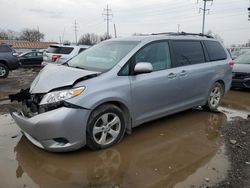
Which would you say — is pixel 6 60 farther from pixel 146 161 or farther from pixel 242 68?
pixel 146 161

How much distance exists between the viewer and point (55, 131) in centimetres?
370

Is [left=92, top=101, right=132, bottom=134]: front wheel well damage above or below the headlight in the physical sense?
below

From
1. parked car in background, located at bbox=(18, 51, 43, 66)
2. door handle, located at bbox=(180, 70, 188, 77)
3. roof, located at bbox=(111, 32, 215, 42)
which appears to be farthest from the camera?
parked car in background, located at bbox=(18, 51, 43, 66)

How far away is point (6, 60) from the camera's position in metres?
13.1

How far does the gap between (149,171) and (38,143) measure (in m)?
1.60

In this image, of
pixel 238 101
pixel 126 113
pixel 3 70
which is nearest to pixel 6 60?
pixel 3 70

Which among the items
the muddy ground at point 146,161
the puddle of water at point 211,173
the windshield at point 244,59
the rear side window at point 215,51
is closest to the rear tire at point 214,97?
the rear side window at point 215,51

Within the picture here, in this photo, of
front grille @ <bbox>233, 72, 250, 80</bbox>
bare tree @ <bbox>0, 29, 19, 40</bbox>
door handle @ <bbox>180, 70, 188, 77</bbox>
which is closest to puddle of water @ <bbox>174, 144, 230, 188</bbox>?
door handle @ <bbox>180, 70, 188, 77</bbox>

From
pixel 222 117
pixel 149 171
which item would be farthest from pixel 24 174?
pixel 222 117

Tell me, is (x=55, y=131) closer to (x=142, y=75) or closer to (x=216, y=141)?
(x=142, y=75)

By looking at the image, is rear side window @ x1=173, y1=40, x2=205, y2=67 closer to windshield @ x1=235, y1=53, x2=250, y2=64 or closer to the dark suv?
windshield @ x1=235, y1=53, x2=250, y2=64

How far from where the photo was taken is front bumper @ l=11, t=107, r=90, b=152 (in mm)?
A: 3682

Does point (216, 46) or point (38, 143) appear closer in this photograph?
point (38, 143)

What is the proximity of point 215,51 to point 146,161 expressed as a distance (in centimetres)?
366
